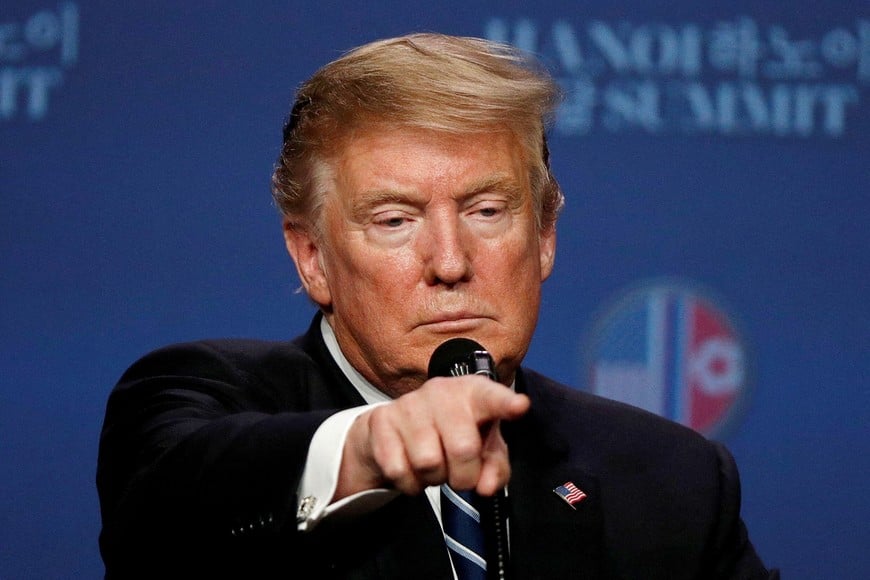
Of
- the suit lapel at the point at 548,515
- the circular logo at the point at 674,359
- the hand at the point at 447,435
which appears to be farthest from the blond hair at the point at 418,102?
the circular logo at the point at 674,359

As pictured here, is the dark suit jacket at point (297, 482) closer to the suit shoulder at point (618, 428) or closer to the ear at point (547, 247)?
the suit shoulder at point (618, 428)

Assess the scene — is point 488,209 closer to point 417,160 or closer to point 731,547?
point 417,160

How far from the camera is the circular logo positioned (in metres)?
3.10

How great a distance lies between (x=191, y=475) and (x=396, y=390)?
0.54m

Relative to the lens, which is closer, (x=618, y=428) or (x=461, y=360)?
(x=461, y=360)

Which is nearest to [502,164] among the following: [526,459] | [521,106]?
[521,106]

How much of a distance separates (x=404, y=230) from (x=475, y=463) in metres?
0.77

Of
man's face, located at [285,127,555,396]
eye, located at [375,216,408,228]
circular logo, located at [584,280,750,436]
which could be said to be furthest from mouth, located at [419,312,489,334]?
circular logo, located at [584,280,750,436]

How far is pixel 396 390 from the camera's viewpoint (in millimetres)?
2062

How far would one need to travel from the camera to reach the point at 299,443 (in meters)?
1.51

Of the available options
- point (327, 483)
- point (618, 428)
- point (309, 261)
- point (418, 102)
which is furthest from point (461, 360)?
point (618, 428)

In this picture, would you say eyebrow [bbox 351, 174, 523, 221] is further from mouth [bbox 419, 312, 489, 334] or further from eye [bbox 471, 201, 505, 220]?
mouth [bbox 419, 312, 489, 334]

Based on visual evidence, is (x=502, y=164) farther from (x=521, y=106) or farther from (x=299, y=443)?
(x=299, y=443)

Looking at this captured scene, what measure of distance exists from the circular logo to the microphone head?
1531mm
